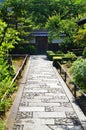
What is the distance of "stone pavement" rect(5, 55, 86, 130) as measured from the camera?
882cm

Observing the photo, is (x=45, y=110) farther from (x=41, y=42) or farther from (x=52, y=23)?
(x=41, y=42)

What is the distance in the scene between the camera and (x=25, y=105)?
11.4m

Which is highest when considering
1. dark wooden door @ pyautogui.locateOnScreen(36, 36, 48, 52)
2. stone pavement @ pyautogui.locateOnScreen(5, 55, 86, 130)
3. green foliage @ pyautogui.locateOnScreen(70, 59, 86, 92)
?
green foliage @ pyautogui.locateOnScreen(70, 59, 86, 92)

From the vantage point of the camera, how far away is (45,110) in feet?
35.0

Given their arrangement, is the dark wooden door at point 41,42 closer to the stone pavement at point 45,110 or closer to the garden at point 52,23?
the garden at point 52,23

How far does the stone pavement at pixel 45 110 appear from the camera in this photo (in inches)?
347

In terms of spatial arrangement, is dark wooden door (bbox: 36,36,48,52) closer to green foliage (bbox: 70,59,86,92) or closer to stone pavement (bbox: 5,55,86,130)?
stone pavement (bbox: 5,55,86,130)

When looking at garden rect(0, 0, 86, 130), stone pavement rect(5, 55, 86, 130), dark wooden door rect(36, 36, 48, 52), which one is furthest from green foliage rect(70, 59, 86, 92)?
dark wooden door rect(36, 36, 48, 52)

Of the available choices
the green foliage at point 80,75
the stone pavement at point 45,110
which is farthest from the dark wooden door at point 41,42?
the green foliage at point 80,75

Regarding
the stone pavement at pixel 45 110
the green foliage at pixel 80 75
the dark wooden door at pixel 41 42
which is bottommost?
the dark wooden door at pixel 41 42

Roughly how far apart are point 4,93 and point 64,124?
3.38m

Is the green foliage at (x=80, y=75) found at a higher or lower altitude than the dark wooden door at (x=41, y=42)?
higher

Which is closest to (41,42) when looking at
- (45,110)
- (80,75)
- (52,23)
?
(52,23)

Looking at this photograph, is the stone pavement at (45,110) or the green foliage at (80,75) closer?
the stone pavement at (45,110)
